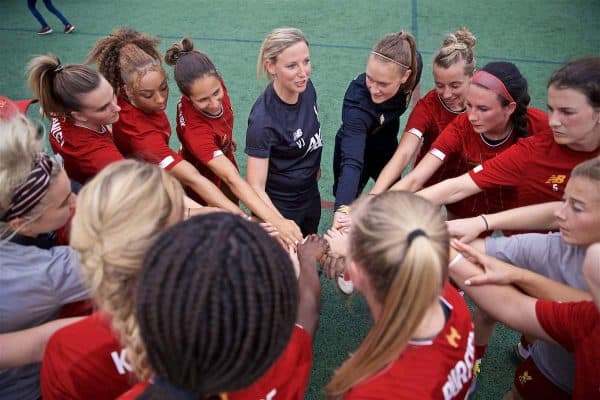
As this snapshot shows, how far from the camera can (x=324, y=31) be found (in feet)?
26.8

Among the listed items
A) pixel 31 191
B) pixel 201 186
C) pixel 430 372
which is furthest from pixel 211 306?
pixel 201 186

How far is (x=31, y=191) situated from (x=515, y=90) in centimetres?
245

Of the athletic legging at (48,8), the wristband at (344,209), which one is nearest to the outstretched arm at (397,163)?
the wristband at (344,209)

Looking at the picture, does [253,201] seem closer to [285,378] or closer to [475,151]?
[475,151]

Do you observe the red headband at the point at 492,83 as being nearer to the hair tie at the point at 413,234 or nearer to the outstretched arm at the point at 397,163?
the outstretched arm at the point at 397,163

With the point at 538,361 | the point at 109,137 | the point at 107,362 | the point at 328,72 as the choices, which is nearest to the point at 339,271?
the point at 538,361

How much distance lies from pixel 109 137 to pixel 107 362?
1.74 metres

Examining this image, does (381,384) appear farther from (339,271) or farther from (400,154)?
(400,154)

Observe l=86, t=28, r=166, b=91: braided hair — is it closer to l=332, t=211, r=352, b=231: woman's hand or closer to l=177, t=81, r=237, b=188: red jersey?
l=177, t=81, r=237, b=188: red jersey

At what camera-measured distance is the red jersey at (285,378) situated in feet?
4.21

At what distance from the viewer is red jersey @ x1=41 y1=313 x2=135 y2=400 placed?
140cm

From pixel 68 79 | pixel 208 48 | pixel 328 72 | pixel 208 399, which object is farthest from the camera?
pixel 208 48

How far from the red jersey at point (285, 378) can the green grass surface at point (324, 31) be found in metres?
3.28

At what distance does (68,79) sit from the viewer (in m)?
2.67
